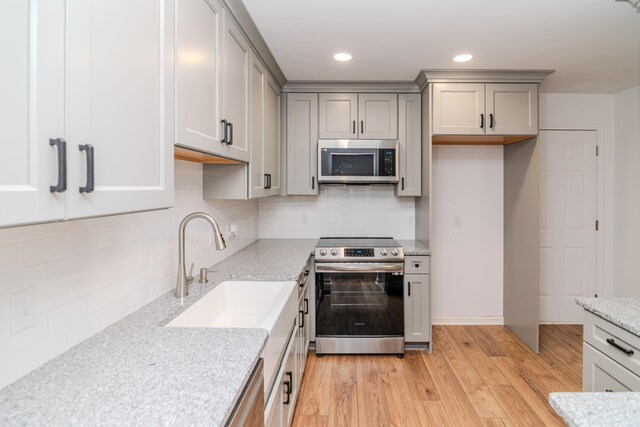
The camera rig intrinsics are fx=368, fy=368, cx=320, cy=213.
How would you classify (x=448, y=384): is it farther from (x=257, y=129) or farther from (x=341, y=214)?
(x=257, y=129)

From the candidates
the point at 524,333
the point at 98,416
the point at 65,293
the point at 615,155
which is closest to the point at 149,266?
the point at 65,293

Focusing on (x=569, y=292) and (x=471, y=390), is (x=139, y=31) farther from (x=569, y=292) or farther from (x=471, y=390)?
(x=569, y=292)

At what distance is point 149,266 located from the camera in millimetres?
1701

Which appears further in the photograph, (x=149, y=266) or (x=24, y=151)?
(x=149, y=266)

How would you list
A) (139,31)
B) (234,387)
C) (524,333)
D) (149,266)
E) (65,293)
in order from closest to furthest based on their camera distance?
(234,387) → (139,31) → (65,293) → (149,266) → (524,333)

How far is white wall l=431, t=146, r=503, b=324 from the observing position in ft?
12.1

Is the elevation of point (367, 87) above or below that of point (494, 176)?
above

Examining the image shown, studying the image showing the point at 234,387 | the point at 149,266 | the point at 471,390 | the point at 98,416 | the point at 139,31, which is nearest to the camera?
the point at 98,416

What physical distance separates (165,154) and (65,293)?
55 cm

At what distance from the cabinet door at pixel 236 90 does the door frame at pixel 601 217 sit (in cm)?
305

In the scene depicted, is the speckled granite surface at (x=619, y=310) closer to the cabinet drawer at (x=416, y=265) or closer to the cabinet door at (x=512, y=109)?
Answer: the cabinet drawer at (x=416, y=265)

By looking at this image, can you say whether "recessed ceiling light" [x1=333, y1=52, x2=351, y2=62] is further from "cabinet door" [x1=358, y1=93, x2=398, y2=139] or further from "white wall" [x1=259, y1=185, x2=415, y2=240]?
"white wall" [x1=259, y1=185, x2=415, y2=240]

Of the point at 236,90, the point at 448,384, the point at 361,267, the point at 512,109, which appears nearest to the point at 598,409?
the point at 448,384

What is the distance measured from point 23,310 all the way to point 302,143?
2.66 meters
